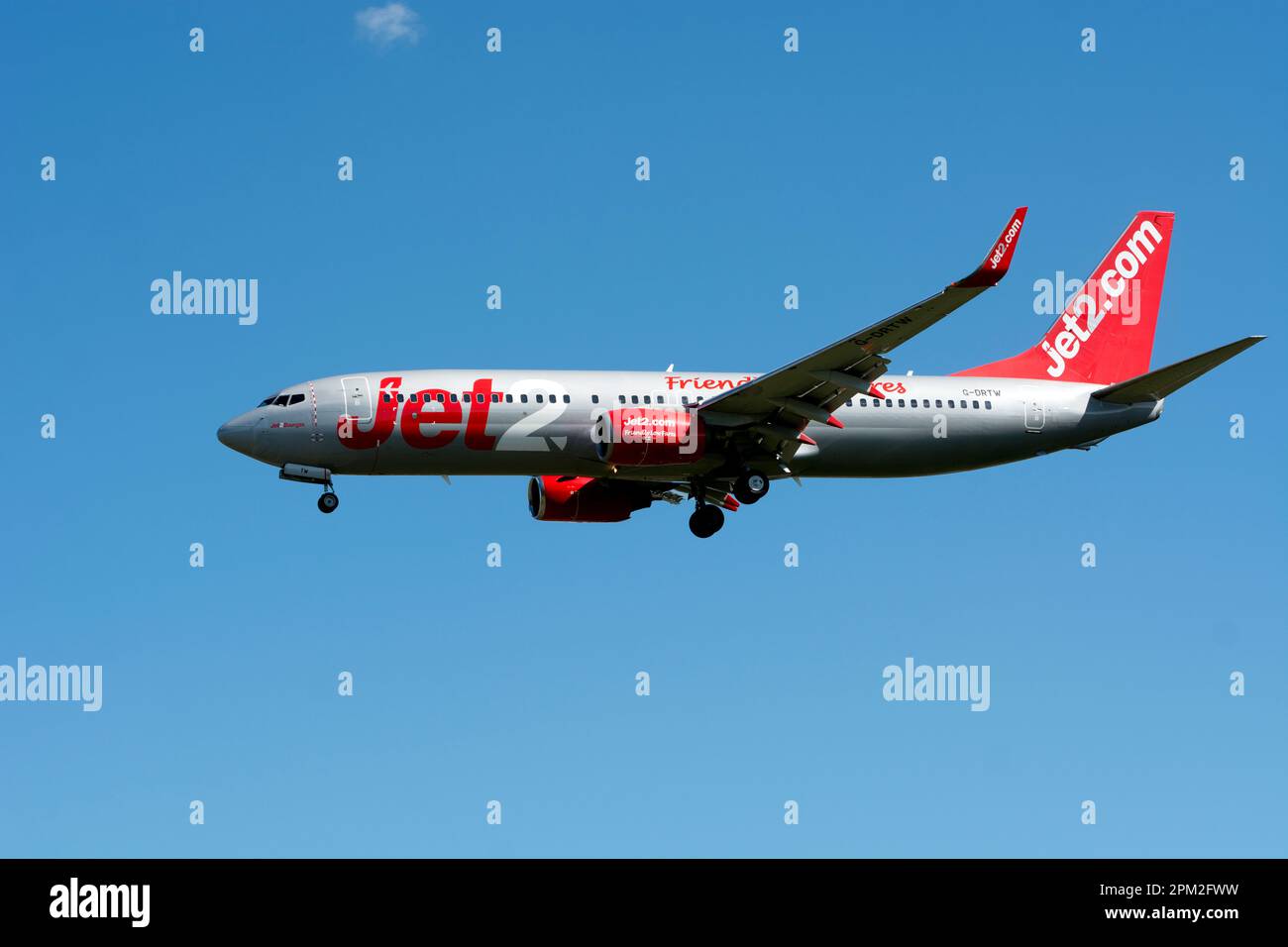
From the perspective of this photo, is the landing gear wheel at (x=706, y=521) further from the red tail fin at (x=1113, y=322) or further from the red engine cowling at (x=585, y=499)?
Answer: the red tail fin at (x=1113, y=322)

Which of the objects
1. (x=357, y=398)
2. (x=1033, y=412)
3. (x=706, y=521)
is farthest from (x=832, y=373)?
(x=357, y=398)

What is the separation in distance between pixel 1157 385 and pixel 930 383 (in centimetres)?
700

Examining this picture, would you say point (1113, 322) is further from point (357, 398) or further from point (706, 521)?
point (357, 398)

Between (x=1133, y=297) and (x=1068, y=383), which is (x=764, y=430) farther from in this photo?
(x=1133, y=297)

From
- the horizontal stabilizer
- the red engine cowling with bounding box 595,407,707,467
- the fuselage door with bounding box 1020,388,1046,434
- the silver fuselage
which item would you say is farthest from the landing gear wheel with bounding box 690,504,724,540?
the horizontal stabilizer

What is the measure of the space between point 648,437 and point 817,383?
513 centimetres

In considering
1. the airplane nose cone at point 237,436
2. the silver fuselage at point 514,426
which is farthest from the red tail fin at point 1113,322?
the airplane nose cone at point 237,436

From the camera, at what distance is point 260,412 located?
52844mm

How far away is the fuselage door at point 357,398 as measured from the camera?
171ft

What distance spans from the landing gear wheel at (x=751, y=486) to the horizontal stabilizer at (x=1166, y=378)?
1199 cm

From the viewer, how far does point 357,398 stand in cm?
5247

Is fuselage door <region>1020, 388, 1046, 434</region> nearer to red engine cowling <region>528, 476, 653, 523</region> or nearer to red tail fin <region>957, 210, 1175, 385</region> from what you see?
red tail fin <region>957, 210, 1175, 385</region>

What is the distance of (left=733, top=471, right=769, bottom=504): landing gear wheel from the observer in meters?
54.9
